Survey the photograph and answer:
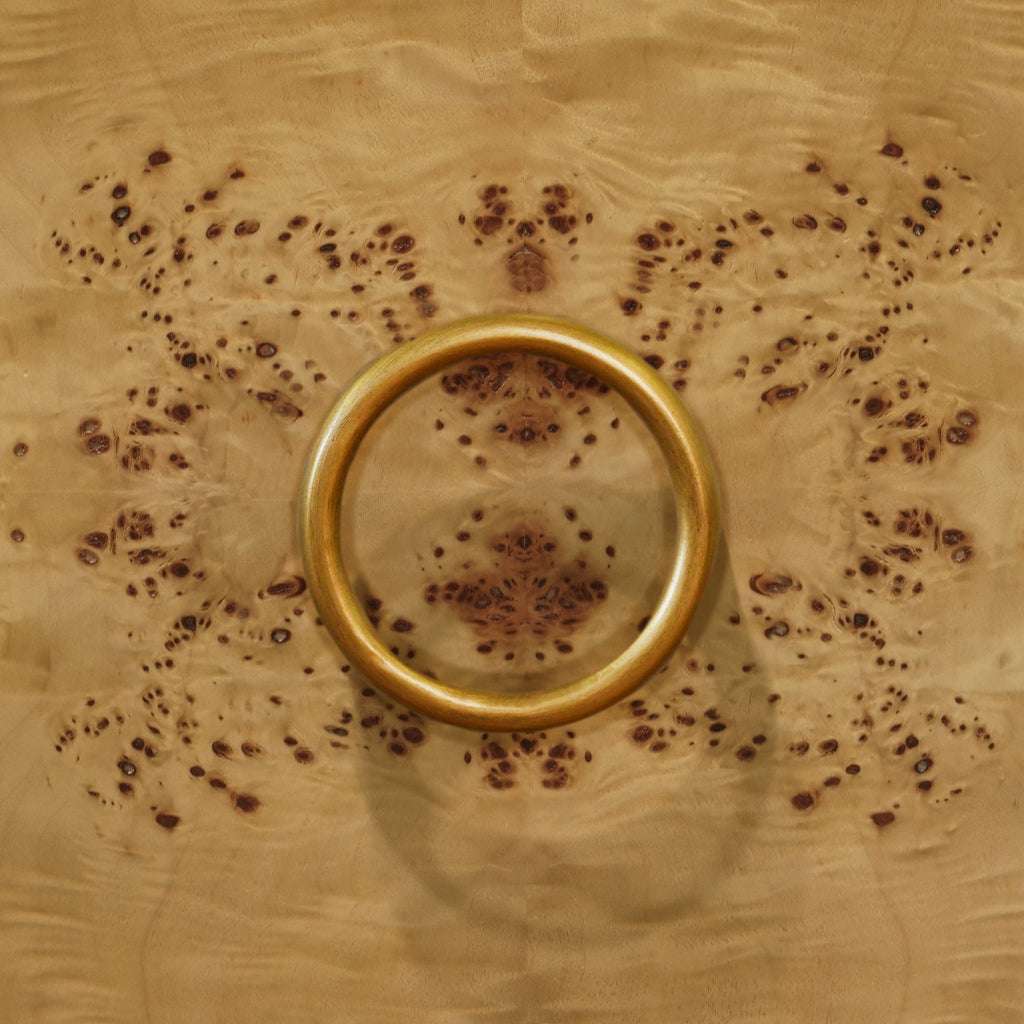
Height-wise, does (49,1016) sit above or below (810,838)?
below

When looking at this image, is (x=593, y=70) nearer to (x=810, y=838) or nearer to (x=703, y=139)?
(x=703, y=139)

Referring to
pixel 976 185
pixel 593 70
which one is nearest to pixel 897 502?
pixel 976 185

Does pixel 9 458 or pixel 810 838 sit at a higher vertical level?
pixel 9 458

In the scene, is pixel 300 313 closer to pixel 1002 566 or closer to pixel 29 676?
pixel 29 676

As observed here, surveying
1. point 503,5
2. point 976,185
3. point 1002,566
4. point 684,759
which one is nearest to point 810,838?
point 684,759

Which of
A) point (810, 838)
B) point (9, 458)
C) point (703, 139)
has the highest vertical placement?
point (703, 139)

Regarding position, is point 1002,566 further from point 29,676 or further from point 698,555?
point 29,676
